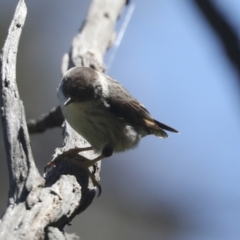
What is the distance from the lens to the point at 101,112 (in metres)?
4.12

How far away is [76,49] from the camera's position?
4770 millimetres

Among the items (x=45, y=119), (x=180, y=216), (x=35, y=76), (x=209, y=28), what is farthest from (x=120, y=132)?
(x=35, y=76)

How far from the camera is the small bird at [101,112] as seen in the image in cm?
396

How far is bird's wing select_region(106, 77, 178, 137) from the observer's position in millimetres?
4215

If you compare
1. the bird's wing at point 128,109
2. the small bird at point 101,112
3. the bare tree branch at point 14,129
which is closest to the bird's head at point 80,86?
the small bird at point 101,112

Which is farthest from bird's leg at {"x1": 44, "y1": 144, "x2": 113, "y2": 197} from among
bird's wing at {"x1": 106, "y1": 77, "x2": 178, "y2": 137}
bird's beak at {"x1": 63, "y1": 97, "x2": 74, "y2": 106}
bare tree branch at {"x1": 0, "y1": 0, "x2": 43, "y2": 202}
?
bare tree branch at {"x1": 0, "y1": 0, "x2": 43, "y2": 202}

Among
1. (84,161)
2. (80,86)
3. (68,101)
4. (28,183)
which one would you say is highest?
(80,86)

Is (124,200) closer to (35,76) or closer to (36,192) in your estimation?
(35,76)

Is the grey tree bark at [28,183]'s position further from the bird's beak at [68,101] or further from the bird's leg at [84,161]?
the bird's beak at [68,101]

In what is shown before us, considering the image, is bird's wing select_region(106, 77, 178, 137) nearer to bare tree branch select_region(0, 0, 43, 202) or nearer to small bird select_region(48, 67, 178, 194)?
small bird select_region(48, 67, 178, 194)

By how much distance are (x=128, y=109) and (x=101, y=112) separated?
250mm

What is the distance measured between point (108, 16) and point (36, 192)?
8.10 ft

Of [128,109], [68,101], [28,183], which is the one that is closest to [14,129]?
[28,183]

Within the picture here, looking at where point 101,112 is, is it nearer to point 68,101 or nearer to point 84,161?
point 68,101
